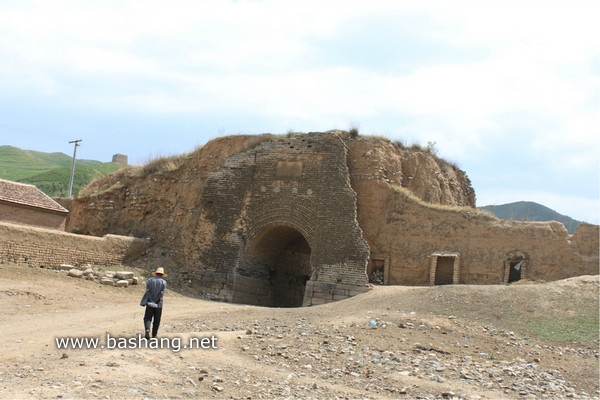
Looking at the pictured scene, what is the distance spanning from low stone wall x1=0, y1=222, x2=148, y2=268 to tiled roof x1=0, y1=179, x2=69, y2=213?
12.5 feet

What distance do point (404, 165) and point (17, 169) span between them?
2226 inches

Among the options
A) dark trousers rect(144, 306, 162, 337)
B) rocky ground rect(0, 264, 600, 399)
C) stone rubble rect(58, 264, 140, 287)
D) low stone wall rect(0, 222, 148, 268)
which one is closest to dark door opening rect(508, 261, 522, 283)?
rocky ground rect(0, 264, 600, 399)

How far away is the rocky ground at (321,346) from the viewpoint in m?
7.57

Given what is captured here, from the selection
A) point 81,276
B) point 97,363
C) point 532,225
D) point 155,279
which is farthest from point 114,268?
point 532,225

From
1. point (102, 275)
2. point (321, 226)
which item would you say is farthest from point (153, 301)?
point (321, 226)

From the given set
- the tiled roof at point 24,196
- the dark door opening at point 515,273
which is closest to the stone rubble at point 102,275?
the tiled roof at point 24,196

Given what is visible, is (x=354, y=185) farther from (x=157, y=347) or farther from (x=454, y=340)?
(x=157, y=347)

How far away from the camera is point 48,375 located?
7145 millimetres

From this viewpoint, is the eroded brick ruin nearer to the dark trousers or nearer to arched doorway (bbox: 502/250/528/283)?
arched doorway (bbox: 502/250/528/283)

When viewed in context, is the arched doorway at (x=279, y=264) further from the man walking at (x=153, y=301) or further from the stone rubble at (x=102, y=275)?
the man walking at (x=153, y=301)
